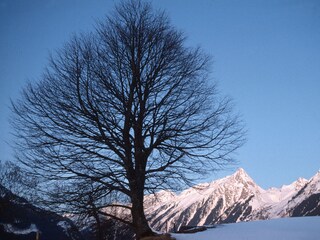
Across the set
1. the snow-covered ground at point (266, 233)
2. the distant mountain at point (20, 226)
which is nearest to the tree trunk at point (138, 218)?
the snow-covered ground at point (266, 233)

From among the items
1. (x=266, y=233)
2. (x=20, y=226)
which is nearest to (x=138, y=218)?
(x=266, y=233)

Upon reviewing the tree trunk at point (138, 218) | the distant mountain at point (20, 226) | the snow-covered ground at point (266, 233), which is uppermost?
the distant mountain at point (20, 226)

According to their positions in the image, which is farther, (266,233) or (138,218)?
(138,218)

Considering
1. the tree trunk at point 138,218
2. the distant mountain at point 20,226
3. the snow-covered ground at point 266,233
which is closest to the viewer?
the snow-covered ground at point 266,233

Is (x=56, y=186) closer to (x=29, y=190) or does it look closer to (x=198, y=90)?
(x=29, y=190)

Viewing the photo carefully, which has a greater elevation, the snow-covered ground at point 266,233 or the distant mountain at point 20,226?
the distant mountain at point 20,226

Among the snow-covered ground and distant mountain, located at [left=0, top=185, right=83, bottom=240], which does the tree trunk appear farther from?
distant mountain, located at [left=0, top=185, right=83, bottom=240]

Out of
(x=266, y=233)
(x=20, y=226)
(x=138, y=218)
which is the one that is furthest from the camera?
(x=20, y=226)

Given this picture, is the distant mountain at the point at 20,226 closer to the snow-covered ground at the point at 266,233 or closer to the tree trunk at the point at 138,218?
the tree trunk at the point at 138,218

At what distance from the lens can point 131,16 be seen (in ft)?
35.2

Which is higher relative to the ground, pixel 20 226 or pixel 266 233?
pixel 20 226

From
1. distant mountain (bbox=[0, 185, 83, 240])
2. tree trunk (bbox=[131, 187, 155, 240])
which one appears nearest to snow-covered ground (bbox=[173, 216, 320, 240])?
tree trunk (bbox=[131, 187, 155, 240])

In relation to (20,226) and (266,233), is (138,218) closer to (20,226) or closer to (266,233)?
(266,233)

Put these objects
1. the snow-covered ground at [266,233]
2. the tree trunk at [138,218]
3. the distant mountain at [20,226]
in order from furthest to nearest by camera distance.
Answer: the distant mountain at [20,226]
the tree trunk at [138,218]
the snow-covered ground at [266,233]
